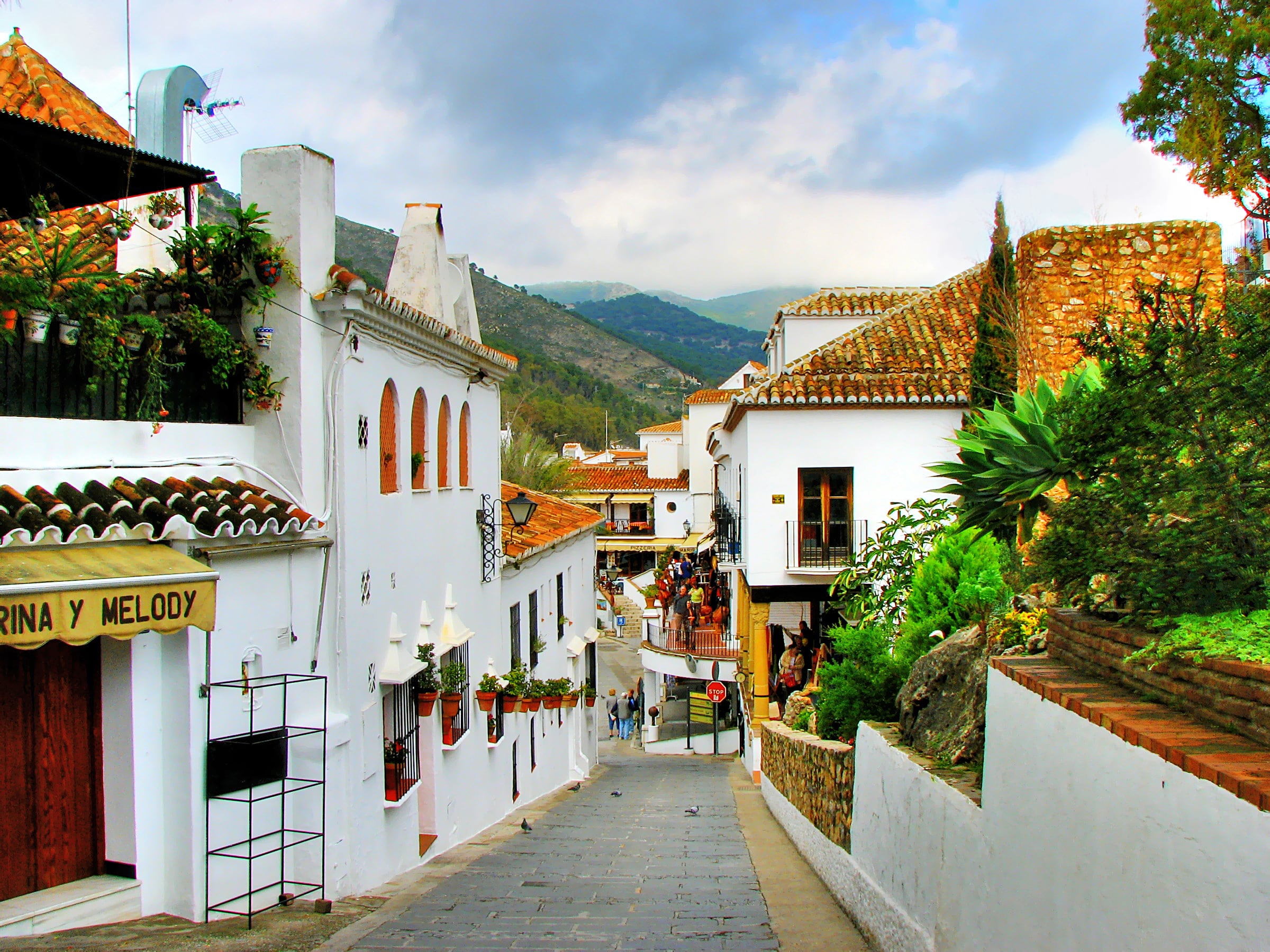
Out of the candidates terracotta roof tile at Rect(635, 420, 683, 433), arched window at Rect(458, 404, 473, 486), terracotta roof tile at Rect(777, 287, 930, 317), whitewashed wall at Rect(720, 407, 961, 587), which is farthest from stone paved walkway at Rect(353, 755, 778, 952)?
terracotta roof tile at Rect(635, 420, 683, 433)

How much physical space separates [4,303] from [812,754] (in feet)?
27.8

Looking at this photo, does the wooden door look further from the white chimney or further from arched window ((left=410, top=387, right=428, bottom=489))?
the white chimney

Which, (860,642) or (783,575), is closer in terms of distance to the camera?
(860,642)

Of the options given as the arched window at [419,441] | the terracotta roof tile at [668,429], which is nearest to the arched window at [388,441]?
the arched window at [419,441]

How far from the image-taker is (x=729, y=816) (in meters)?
14.2

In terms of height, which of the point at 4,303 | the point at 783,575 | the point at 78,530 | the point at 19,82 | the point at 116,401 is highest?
the point at 19,82

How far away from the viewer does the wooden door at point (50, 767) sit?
235 inches

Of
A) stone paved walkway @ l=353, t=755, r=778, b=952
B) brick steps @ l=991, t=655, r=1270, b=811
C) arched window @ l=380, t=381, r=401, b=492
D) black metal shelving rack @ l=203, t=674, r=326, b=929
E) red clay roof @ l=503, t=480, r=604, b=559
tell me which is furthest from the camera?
red clay roof @ l=503, t=480, r=604, b=559

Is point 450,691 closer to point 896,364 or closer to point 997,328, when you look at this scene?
point 997,328

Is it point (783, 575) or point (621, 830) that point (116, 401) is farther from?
point (783, 575)

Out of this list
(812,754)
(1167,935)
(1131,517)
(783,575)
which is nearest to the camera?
(1167,935)

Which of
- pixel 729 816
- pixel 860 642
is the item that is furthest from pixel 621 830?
pixel 860 642

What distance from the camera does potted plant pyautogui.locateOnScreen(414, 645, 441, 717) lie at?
1012 centimetres

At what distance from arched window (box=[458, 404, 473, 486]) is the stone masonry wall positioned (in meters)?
7.41
